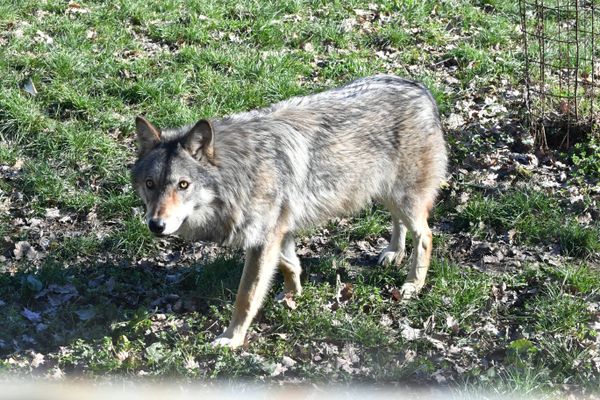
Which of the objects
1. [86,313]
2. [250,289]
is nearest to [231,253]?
[250,289]

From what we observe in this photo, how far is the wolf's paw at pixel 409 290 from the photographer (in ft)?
20.8

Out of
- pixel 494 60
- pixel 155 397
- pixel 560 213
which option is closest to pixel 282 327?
pixel 155 397

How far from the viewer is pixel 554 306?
19.6ft

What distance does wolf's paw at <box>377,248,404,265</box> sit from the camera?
22.3ft

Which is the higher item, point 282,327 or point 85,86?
point 85,86

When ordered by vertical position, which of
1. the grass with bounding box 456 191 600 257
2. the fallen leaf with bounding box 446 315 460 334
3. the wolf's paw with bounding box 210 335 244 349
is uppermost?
the grass with bounding box 456 191 600 257

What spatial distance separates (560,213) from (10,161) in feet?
16.6

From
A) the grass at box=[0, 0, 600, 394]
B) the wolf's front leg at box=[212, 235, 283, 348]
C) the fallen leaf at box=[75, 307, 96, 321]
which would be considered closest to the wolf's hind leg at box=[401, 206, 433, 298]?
the grass at box=[0, 0, 600, 394]

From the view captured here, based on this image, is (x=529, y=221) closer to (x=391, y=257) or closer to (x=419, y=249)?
(x=419, y=249)

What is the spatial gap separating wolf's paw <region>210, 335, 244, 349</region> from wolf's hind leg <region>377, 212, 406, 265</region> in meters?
1.60

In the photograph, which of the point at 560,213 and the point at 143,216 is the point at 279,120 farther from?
the point at 560,213

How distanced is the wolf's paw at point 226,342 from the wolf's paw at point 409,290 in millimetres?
1362

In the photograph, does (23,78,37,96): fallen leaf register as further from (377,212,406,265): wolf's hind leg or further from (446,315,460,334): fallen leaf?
(446,315,460,334): fallen leaf

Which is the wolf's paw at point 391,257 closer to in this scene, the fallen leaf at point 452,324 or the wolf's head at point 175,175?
the fallen leaf at point 452,324
